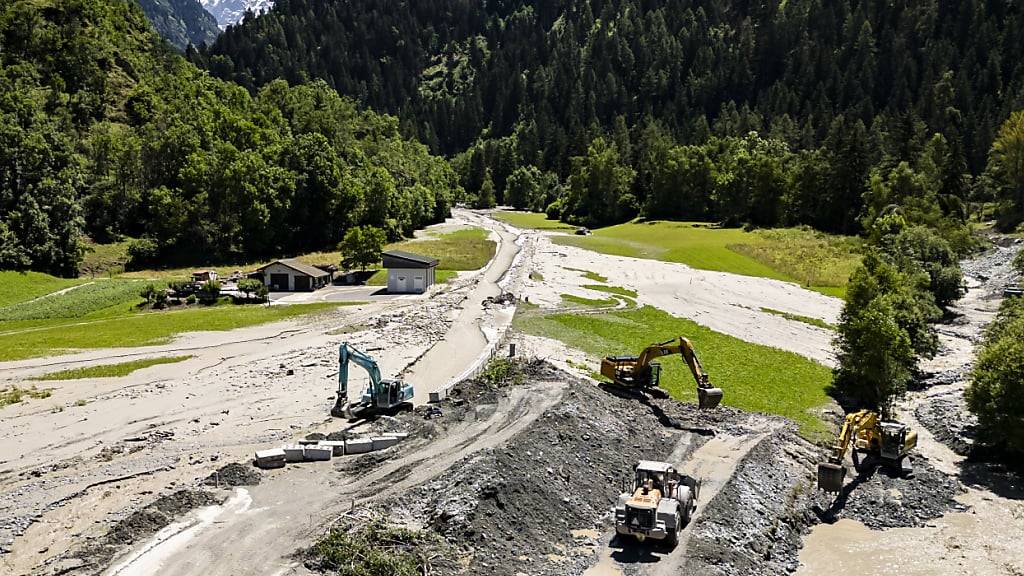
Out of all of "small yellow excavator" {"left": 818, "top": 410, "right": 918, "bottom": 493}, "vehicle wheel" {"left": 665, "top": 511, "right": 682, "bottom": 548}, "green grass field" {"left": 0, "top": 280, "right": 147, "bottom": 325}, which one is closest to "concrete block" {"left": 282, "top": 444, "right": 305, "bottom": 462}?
"vehicle wheel" {"left": 665, "top": 511, "right": 682, "bottom": 548}

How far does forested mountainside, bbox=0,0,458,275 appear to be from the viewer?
8169 centimetres

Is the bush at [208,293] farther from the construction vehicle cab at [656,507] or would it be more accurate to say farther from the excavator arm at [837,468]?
the excavator arm at [837,468]

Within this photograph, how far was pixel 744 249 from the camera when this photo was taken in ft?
336

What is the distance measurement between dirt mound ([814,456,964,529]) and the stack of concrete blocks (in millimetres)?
18073

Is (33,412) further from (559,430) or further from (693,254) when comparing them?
(693,254)

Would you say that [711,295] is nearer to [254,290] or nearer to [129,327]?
[254,290]

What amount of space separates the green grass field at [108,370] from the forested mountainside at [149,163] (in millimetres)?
41996

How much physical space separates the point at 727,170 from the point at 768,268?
173 feet

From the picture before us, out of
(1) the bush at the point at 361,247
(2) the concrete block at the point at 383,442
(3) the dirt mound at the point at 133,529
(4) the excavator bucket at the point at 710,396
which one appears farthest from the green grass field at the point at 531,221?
(3) the dirt mound at the point at 133,529

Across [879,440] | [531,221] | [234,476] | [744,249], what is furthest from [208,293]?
[531,221]

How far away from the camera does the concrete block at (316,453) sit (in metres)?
28.0

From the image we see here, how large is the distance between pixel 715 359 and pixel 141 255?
72.5 metres

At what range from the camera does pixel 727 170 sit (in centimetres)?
13975

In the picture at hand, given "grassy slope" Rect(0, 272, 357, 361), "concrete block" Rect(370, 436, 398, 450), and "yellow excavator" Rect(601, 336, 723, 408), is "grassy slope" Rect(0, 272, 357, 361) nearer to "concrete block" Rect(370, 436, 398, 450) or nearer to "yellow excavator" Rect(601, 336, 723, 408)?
"concrete block" Rect(370, 436, 398, 450)
